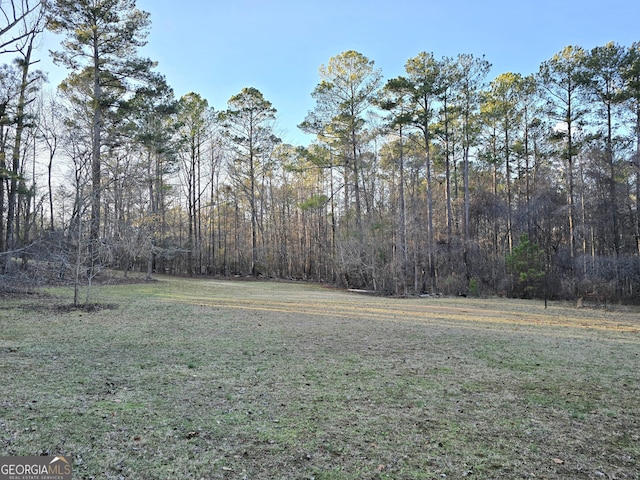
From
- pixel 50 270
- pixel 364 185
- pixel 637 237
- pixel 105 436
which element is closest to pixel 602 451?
pixel 105 436

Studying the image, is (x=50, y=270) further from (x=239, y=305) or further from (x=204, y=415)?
(x=204, y=415)

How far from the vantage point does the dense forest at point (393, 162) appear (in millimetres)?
16000

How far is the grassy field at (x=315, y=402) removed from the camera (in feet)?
8.30

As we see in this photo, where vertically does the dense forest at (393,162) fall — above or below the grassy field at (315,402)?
above

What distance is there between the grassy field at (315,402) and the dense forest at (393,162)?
5944 mm

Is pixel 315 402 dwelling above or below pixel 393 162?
below

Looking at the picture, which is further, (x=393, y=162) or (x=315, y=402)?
(x=393, y=162)

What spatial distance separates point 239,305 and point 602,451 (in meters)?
9.78

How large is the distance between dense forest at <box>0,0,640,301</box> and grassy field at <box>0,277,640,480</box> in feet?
19.5

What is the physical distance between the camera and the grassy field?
2529 millimetres

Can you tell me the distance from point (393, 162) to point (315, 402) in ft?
65.7

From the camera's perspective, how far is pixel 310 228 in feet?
103

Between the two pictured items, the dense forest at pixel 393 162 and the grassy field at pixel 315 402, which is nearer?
the grassy field at pixel 315 402

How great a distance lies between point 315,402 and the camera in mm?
3617
